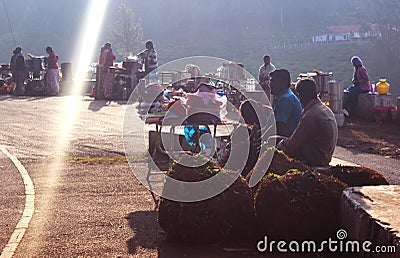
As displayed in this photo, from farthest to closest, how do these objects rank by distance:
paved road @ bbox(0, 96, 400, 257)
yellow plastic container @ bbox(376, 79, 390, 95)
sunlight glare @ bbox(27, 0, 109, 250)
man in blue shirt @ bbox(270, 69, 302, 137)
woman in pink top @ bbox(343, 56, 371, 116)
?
woman in pink top @ bbox(343, 56, 371, 116) < yellow plastic container @ bbox(376, 79, 390, 95) < man in blue shirt @ bbox(270, 69, 302, 137) < sunlight glare @ bbox(27, 0, 109, 250) < paved road @ bbox(0, 96, 400, 257)

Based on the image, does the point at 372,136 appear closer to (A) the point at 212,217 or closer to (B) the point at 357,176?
(B) the point at 357,176

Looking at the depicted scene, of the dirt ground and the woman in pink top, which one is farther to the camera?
the woman in pink top

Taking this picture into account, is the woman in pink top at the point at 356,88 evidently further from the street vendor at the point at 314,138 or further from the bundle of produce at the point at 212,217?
the bundle of produce at the point at 212,217

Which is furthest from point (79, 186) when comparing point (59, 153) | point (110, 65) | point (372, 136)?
point (110, 65)

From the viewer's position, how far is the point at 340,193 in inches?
213

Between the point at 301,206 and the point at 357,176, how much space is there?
3.04 feet

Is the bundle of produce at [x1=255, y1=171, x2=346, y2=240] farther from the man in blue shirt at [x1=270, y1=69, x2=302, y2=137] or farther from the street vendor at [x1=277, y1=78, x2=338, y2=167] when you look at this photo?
the man in blue shirt at [x1=270, y1=69, x2=302, y2=137]

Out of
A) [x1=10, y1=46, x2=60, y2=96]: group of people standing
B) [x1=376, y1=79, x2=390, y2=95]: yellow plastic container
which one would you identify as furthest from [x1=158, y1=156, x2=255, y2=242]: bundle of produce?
[x1=10, y1=46, x2=60, y2=96]: group of people standing

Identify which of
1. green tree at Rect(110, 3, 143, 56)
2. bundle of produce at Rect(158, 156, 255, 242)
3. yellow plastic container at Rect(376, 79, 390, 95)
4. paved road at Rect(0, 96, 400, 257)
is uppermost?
green tree at Rect(110, 3, 143, 56)

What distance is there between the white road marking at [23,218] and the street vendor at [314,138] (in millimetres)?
2895

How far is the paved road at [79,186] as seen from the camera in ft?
19.5

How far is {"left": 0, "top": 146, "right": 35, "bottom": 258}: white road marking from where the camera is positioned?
573 cm

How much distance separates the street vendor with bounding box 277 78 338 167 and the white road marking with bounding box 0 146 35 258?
2895 mm

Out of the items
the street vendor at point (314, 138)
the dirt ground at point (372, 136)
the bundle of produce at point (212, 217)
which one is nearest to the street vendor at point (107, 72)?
the dirt ground at point (372, 136)
